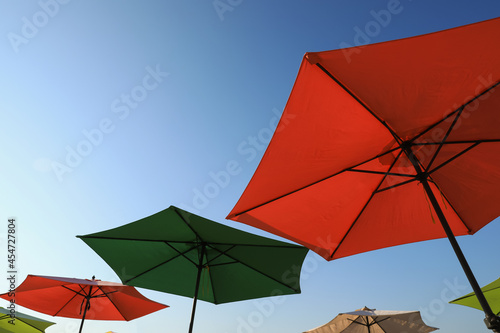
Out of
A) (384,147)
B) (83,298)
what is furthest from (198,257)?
(83,298)

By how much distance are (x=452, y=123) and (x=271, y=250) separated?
259 centimetres

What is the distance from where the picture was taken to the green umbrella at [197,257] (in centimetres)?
375

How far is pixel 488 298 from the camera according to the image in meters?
4.47

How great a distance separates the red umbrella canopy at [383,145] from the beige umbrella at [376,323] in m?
4.60

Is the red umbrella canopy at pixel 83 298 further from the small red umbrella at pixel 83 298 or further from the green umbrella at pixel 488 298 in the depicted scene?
the green umbrella at pixel 488 298

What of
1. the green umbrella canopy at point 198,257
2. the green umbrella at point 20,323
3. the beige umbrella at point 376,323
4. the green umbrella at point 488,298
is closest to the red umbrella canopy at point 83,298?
the green umbrella at point 20,323

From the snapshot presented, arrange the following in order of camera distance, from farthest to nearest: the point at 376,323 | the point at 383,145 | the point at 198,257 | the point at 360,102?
the point at 376,323, the point at 198,257, the point at 383,145, the point at 360,102

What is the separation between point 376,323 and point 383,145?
22.5ft

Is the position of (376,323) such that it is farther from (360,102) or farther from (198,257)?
(360,102)

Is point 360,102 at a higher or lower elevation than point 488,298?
higher

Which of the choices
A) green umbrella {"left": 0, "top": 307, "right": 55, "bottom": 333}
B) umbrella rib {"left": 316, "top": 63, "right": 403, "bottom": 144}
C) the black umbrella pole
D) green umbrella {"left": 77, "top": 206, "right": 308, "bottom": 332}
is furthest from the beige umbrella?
green umbrella {"left": 0, "top": 307, "right": 55, "bottom": 333}

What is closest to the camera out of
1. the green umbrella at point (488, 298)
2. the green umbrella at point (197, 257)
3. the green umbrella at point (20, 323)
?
the green umbrella at point (197, 257)

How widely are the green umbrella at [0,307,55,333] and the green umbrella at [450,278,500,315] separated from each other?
8.42m

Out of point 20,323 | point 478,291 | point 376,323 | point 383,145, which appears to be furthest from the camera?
point 376,323
